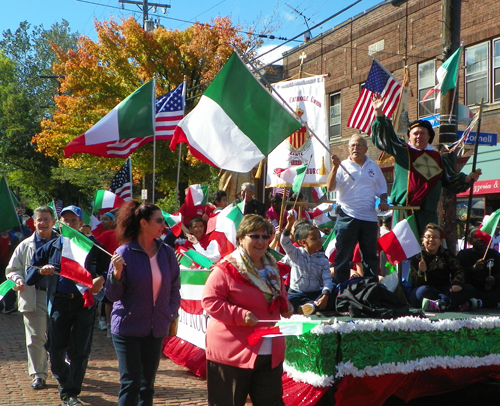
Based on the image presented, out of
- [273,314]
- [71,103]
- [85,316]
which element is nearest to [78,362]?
[85,316]

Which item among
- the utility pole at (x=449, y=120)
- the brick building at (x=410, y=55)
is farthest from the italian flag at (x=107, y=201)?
the brick building at (x=410, y=55)

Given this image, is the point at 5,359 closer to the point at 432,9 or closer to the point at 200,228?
the point at 200,228

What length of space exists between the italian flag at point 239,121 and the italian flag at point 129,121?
6.48 feet

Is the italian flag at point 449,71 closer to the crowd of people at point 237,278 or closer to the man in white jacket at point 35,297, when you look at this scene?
the crowd of people at point 237,278

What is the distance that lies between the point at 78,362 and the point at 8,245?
7.72m

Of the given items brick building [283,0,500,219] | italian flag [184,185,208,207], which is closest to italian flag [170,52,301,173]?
italian flag [184,185,208,207]

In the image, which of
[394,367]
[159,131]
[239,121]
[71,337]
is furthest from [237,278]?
[159,131]

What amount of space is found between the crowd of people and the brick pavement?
0.97 feet

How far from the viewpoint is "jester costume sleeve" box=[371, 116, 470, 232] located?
7340mm

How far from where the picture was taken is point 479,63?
19828 millimetres

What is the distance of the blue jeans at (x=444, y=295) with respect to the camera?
665 centimetres

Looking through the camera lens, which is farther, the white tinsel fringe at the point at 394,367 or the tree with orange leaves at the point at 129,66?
the tree with orange leaves at the point at 129,66

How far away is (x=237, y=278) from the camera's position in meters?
4.36

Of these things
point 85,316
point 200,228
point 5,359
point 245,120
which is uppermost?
point 245,120
